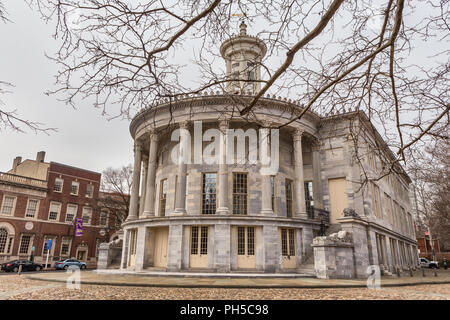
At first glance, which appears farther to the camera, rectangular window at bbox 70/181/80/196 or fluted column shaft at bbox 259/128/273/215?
rectangular window at bbox 70/181/80/196

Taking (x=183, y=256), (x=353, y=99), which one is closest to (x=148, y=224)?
(x=183, y=256)

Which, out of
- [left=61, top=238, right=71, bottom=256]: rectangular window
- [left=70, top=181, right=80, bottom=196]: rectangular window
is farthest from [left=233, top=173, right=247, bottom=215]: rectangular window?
[left=70, top=181, right=80, bottom=196]: rectangular window

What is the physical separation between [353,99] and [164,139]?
73.9 ft

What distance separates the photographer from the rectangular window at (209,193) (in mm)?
23641

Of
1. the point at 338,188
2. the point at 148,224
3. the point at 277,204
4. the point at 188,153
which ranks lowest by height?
the point at 148,224

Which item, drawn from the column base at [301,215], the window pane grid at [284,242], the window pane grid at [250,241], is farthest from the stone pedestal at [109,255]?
the column base at [301,215]

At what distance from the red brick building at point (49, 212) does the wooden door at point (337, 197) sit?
30.2 metres

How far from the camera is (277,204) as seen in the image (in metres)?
24.0

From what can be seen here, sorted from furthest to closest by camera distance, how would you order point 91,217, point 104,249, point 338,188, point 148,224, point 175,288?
1. point 91,217
2. point 104,249
3. point 338,188
4. point 148,224
5. point 175,288

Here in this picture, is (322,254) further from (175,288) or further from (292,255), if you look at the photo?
(175,288)

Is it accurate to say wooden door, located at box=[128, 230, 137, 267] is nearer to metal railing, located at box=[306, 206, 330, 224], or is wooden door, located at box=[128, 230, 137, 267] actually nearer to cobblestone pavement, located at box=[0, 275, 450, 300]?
cobblestone pavement, located at box=[0, 275, 450, 300]

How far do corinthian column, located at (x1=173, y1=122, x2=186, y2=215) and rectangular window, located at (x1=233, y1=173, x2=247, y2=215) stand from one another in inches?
154

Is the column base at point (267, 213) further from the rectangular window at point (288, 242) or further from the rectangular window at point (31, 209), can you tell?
the rectangular window at point (31, 209)

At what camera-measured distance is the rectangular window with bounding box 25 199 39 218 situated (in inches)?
1606
